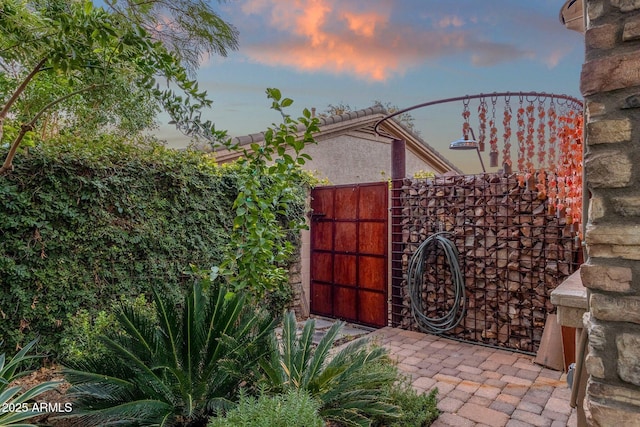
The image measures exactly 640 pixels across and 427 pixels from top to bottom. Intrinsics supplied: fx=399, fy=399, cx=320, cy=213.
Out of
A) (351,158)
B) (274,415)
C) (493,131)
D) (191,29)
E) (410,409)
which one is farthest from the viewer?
(351,158)

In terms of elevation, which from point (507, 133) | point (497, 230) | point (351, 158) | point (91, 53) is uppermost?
point (351, 158)

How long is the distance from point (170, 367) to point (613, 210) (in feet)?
6.90

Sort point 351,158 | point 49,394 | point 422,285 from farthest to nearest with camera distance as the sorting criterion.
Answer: point 351,158 < point 422,285 < point 49,394

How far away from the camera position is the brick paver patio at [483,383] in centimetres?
265

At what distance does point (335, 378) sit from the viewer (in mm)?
Answer: 2402

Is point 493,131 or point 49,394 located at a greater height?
point 493,131

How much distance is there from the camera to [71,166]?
3260mm

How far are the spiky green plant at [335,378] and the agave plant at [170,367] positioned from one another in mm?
194

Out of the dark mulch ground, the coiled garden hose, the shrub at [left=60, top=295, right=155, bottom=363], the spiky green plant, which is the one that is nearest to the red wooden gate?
the coiled garden hose

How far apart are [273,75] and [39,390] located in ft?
18.6

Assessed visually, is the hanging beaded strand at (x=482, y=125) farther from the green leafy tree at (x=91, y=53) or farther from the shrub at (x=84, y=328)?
the shrub at (x=84, y=328)

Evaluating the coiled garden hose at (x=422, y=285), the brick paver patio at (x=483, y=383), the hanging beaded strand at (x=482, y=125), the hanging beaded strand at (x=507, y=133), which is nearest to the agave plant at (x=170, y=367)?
the brick paver patio at (x=483, y=383)

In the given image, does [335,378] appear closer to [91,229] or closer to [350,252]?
→ [91,229]

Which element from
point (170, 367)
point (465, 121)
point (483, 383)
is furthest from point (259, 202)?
point (483, 383)
